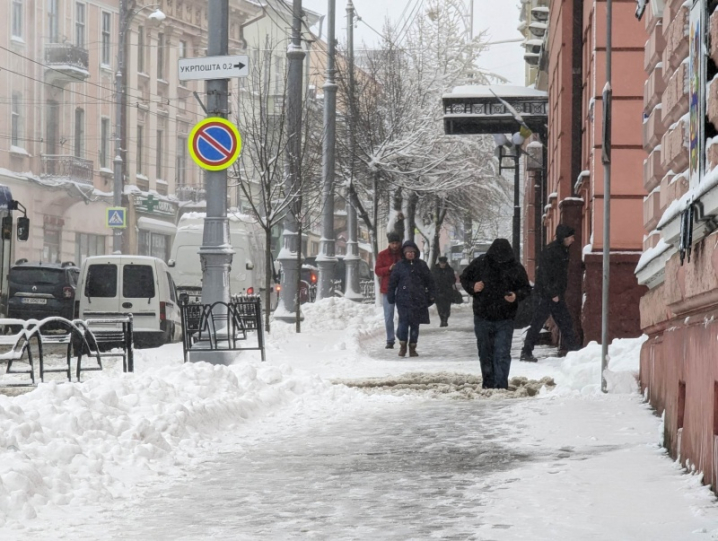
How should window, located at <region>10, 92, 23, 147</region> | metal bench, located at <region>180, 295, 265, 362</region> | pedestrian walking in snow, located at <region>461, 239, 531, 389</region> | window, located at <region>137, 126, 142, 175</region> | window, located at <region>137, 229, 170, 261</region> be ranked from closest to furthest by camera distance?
pedestrian walking in snow, located at <region>461, 239, 531, 389</region> < metal bench, located at <region>180, 295, 265, 362</region> < window, located at <region>10, 92, 23, 147</region> < window, located at <region>137, 229, 170, 261</region> < window, located at <region>137, 126, 142, 175</region>

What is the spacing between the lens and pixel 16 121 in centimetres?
4681

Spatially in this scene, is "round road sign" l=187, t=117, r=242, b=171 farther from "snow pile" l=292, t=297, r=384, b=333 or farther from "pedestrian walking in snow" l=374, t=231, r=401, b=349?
"snow pile" l=292, t=297, r=384, b=333

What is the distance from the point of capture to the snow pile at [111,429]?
23.1 feet

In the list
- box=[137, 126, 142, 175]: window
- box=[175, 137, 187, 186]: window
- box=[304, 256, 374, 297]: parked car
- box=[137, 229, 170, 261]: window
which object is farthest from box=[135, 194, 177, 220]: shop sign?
box=[304, 256, 374, 297]: parked car

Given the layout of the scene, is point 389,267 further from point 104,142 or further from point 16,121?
Answer: point 104,142

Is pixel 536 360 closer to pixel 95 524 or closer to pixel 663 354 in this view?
pixel 663 354

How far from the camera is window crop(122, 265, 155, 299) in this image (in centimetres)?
2488

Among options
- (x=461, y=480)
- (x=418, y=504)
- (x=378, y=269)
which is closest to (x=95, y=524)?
(x=418, y=504)

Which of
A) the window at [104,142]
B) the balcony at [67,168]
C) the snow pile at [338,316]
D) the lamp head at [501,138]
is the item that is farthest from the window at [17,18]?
the lamp head at [501,138]

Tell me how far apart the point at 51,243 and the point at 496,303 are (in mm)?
36681

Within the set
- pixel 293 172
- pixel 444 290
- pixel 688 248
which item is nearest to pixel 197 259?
pixel 444 290

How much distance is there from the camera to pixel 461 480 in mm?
7582

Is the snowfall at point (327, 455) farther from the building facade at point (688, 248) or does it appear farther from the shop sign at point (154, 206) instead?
the shop sign at point (154, 206)

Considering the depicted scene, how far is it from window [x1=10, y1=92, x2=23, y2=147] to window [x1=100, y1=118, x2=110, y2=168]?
21.1ft
